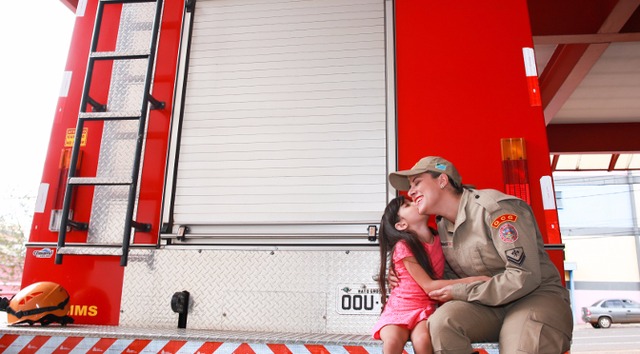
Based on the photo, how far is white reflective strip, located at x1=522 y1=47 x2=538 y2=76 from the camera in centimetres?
287

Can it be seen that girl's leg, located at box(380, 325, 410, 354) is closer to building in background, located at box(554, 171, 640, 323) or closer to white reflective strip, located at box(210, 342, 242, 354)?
white reflective strip, located at box(210, 342, 242, 354)

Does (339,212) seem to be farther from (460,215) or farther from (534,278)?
(534,278)

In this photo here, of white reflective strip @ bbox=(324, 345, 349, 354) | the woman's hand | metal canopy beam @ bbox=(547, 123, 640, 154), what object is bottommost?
white reflective strip @ bbox=(324, 345, 349, 354)

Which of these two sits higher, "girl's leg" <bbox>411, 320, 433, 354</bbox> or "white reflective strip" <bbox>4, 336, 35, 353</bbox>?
"girl's leg" <bbox>411, 320, 433, 354</bbox>

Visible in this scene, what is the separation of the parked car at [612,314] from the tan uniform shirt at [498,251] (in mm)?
17933

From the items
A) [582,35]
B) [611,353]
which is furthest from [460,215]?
[611,353]

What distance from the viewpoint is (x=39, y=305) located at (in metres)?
2.71

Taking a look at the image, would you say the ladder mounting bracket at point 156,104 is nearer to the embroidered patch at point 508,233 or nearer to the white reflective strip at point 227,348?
the white reflective strip at point 227,348

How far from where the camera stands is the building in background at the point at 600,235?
2348 cm

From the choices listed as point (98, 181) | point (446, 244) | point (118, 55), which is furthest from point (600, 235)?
point (98, 181)

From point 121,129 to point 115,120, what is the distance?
0.07 m

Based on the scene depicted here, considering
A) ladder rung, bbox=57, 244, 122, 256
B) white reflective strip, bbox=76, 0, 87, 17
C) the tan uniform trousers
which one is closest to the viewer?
the tan uniform trousers

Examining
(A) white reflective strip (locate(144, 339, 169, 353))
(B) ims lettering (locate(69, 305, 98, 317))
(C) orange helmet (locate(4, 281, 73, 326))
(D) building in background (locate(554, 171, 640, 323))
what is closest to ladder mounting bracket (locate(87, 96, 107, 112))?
(C) orange helmet (locate(4, 281, 73, 326))

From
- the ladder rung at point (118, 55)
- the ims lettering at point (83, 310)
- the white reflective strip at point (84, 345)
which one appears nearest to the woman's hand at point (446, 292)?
the white reflective strip at point (84, 345)
